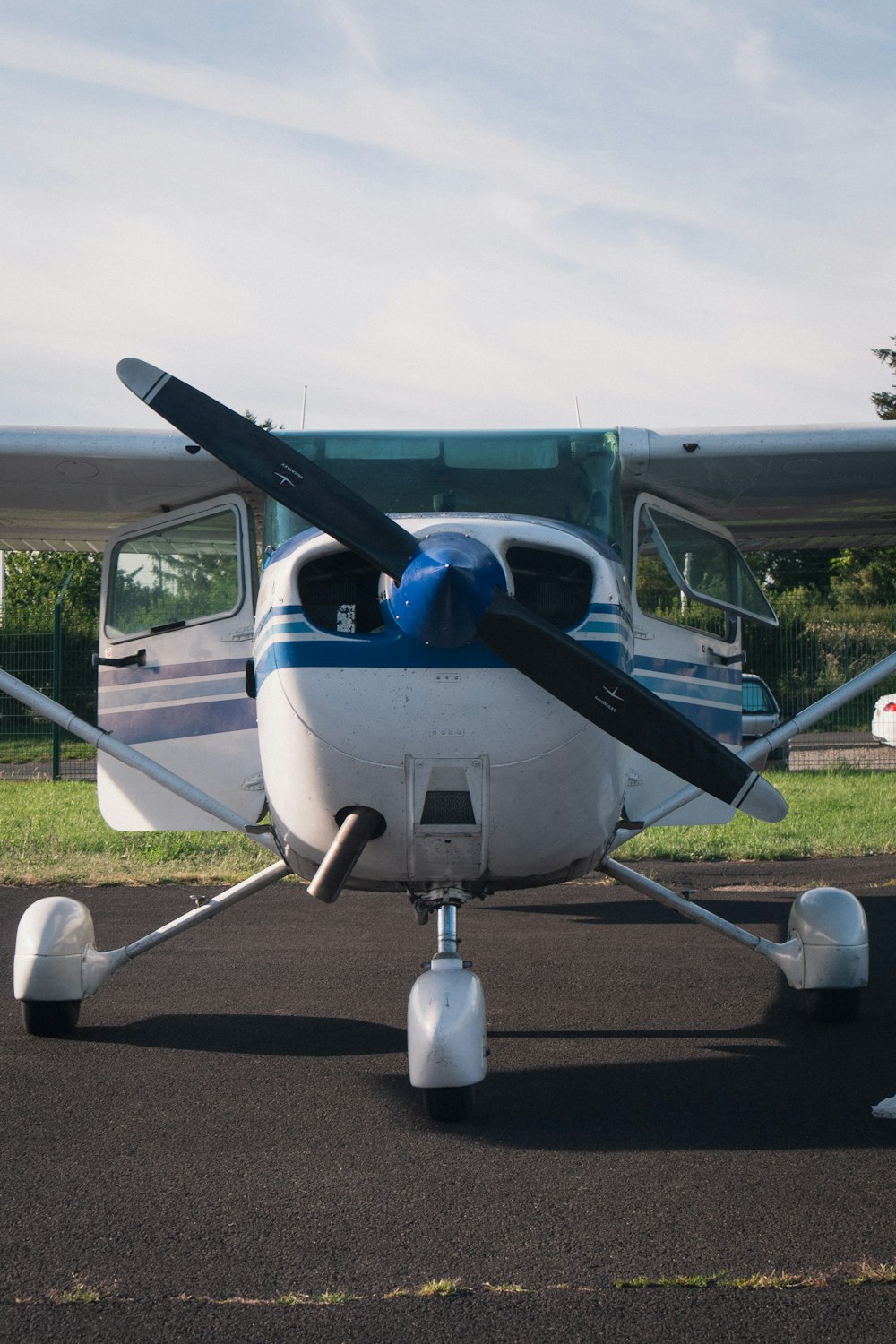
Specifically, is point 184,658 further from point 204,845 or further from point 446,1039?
point 204,845

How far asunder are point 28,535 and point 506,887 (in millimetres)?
4207

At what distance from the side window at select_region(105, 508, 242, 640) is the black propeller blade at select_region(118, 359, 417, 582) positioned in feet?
4.77

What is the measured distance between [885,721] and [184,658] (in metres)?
13.8

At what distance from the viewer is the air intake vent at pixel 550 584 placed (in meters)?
3.85

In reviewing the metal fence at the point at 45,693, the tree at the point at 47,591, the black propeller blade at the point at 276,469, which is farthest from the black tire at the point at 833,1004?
the tree at the point at 47,591

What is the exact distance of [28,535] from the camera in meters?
7.09

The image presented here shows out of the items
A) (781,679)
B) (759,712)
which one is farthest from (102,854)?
(781,679)

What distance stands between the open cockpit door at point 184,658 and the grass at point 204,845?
2.86 meters

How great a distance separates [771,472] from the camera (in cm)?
570

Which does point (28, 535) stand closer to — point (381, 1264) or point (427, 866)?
point (427, 866)

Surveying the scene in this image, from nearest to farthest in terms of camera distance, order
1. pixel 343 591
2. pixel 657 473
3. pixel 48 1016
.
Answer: pixel 343 591 < pixel 48 1016 < pixel 657 473

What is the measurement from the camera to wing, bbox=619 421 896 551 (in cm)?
524

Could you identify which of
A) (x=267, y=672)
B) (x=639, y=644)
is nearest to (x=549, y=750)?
(x=267, y=672)

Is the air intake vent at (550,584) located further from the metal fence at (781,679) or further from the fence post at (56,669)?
the metal fence at (781,679)
